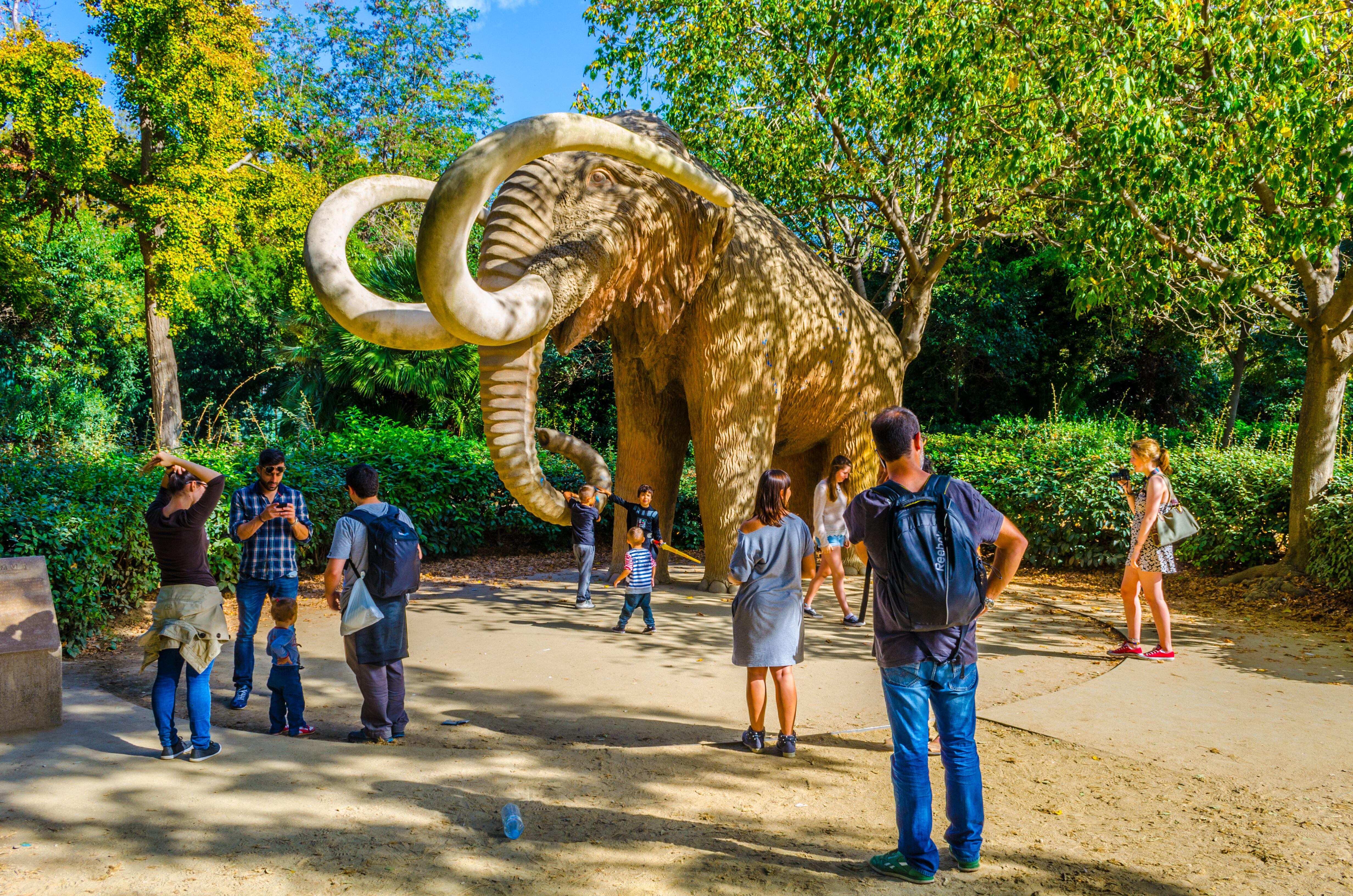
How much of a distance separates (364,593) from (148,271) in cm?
1820

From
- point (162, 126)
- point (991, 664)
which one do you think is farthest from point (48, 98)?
point (991, 664)

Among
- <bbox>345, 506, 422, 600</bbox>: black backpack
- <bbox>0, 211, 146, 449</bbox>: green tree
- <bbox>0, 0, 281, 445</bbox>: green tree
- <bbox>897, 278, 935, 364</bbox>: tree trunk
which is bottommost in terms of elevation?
<bbox>345, 506, 422, 600</bbox>: black backpack

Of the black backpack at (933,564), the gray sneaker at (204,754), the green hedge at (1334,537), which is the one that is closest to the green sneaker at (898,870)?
the black backpack at (933,564)

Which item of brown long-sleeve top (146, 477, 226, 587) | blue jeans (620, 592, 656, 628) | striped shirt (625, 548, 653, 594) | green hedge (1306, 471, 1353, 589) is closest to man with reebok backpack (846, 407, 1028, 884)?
brown long-sleeve top (146, 477, 226, 587)

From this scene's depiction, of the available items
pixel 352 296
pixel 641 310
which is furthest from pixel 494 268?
pixel 641 310

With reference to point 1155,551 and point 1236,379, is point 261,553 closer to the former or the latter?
point 1155,551

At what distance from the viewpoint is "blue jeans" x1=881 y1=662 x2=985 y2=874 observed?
3.14 m

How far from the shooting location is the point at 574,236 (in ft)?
19.5

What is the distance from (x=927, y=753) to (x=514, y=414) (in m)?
3.19

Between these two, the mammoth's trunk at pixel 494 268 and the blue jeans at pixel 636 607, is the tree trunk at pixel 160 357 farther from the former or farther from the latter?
the mammoth's trunk at pixel 494 268

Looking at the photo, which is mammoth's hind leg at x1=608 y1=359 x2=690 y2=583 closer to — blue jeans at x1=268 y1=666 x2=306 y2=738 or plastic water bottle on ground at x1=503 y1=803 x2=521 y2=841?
blue jeans at x1=268 y1=666 x2=306 y2=738

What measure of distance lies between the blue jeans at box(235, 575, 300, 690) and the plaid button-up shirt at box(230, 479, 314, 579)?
0.10 feet

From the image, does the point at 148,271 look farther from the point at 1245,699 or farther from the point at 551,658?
the point at 1245,699

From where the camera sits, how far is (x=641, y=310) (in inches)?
274
